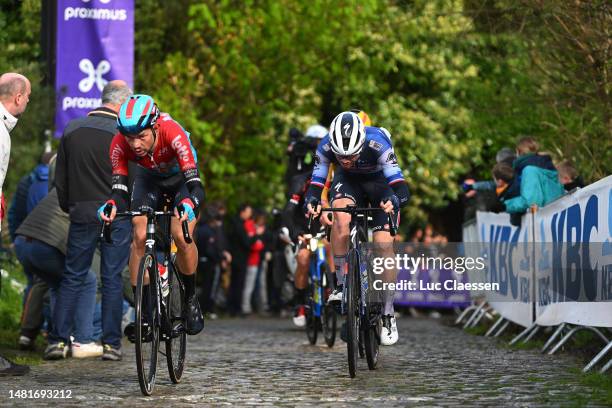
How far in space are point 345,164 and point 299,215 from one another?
532cm

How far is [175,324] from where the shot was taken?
1020 centimetres

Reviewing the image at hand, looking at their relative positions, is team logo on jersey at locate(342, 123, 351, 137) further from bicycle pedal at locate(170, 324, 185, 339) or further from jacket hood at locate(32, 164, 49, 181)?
jacket hood at locate(32, 164, 49, 181)

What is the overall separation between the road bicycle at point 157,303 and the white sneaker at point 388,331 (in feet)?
5.83

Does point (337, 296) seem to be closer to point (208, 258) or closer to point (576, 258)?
point (576, 258)

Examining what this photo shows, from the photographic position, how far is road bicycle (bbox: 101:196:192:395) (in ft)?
30.6

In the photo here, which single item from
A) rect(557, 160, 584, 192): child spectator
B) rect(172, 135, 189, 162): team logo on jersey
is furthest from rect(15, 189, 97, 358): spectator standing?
rect(557, 160, 584, 192): child spectator

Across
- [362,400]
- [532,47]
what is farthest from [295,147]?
[362,400]

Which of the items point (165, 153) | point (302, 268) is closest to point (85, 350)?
point (165, 153)

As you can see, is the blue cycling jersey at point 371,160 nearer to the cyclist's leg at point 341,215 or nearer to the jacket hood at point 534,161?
the cyclist's leg at point 341,215

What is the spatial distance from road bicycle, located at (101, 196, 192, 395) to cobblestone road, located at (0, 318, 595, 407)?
0.21 metres

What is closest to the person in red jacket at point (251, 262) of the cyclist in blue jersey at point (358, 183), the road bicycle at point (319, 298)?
the road bicycle at point (319, 298)

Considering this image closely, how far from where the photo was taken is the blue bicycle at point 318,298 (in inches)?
581

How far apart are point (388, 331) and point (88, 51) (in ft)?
22.5

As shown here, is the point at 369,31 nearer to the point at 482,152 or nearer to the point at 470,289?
the point at 482,152
